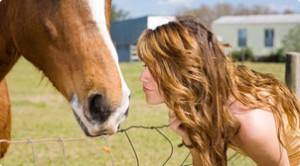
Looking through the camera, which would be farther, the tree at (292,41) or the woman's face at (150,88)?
the tree at (292,41)

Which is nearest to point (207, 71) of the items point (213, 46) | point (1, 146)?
point (213, 46)

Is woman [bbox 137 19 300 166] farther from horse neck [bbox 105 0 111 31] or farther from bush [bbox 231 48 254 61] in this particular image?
bush [bbox 231 48 254 61]

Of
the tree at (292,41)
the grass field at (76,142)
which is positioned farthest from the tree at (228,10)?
the grass field at (76,142)

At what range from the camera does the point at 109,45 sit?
234 cm

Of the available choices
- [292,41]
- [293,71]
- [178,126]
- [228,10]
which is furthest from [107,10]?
[228,10]

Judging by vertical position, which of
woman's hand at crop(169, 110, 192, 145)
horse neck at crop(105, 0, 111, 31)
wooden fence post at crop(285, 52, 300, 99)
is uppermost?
horse neck at crop(105, 0, 111, 31)

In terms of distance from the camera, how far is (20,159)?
6301 millimetres

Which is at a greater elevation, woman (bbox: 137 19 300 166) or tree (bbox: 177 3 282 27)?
woman (bbox: 137 19 300 166)

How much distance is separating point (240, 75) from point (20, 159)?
14.3ft

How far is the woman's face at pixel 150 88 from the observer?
7.39ft

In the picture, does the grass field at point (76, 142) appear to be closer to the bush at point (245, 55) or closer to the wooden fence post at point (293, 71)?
the wooden fence post at point (293, 71)

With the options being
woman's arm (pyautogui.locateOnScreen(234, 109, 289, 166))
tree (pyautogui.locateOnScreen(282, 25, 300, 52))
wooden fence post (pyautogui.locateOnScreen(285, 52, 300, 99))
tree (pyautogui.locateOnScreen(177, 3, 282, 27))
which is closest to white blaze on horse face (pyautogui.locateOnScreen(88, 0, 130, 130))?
woman's arm (pyautogui.locateOnScreen(234, 109, 289, 166))

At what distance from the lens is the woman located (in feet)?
6.93

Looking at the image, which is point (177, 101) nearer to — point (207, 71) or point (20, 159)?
point (207, 71)
